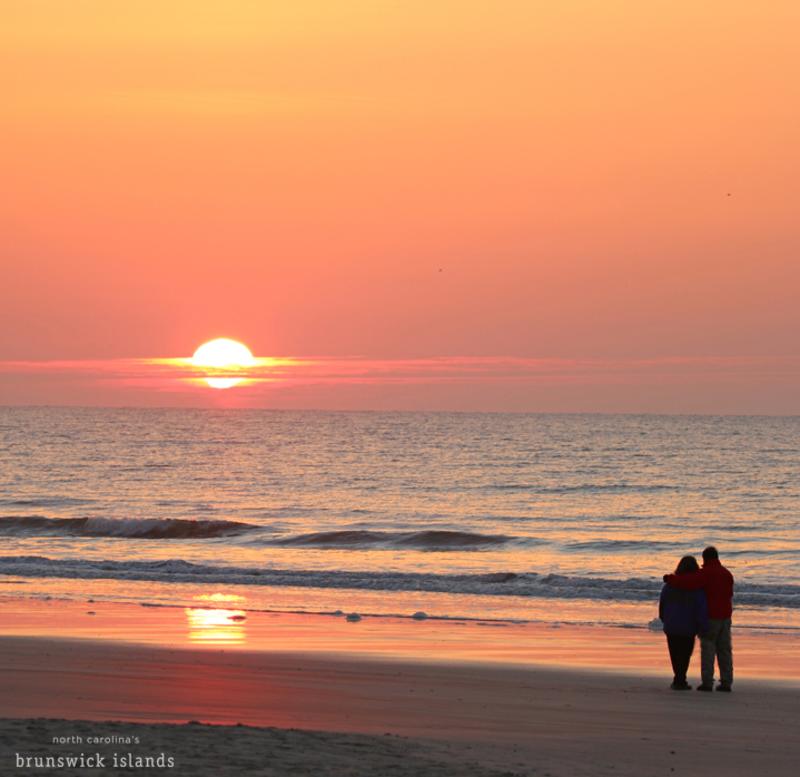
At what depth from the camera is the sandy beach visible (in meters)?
9.11

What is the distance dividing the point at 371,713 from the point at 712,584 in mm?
4586

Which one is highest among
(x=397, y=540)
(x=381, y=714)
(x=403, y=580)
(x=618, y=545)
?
(x=397, y=540)

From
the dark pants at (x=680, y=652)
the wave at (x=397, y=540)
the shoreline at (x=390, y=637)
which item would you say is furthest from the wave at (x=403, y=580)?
the dark pants at (x=680, y=652)

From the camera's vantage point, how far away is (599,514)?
49.8 metres

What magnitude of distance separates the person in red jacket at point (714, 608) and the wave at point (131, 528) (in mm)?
29379

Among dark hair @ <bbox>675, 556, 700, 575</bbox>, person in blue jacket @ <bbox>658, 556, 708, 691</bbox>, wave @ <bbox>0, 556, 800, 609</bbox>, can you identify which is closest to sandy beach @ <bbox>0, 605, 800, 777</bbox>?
person in blue jacket @ <bbox>658, 556, 708, 691</bbox>

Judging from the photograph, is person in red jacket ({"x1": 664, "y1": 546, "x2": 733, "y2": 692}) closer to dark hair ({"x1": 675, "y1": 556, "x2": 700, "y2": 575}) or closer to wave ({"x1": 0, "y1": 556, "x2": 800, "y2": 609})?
dark hair ({"x1": 675, "y1": 556, "x2": 700, "y2": 575})

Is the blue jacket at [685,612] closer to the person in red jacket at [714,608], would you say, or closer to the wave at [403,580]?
the person in red jacket at [714,608]

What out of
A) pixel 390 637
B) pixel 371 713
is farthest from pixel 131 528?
pixel 371 713

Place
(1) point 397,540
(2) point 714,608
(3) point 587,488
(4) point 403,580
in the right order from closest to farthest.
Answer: (2) point 714,608
(4) point 403,580
(1) point 397,540
(3) point 587,488

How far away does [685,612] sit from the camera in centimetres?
1466

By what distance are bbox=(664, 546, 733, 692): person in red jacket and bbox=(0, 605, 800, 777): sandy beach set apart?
430 millimetres

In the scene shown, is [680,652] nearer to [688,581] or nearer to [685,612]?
[685,612]

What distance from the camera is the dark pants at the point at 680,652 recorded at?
14.6 m
